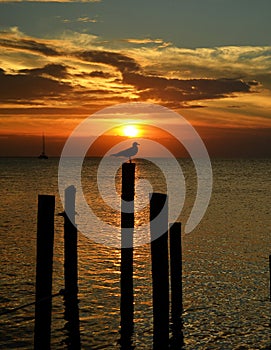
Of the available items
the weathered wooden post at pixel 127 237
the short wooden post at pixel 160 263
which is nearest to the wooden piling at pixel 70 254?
the weathered wooden post at pixel 127 237

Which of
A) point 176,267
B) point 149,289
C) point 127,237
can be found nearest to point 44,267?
point 127,237

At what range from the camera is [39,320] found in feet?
34.6

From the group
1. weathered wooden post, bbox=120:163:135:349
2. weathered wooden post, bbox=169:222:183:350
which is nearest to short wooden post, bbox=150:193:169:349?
weathered wooden post, bbox=120:163:135:349

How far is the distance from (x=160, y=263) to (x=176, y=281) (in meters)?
3.74

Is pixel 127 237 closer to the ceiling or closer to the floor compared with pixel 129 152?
closer to the floor

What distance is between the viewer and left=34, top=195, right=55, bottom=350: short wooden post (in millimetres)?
10164

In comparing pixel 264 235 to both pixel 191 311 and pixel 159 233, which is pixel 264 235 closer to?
pixel 191 311

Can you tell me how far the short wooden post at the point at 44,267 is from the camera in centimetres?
1016

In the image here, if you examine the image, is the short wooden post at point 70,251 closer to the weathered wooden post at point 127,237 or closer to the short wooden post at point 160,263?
the weathered wooden post at point 127,237

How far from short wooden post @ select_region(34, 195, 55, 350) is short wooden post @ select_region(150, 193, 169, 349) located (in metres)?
1.89

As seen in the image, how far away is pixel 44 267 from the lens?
10.3 m

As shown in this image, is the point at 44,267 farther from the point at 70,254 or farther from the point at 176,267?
the point at 176,267

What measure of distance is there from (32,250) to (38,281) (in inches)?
610

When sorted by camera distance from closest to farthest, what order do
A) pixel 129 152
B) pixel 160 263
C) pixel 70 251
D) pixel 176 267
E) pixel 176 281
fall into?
pixel 160 263, pixel 70 251, pixel 176 267, pixel 176 281, pixel 129 152
